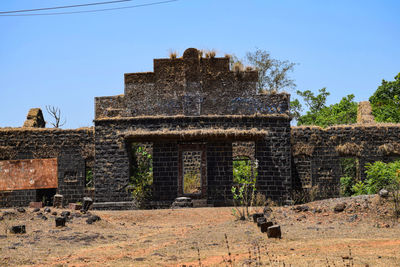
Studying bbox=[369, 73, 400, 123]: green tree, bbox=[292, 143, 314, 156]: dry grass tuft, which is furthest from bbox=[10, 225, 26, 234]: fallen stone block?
bbox=[369, 73, 400, 123]: green tree

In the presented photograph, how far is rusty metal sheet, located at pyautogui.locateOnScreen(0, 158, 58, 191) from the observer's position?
18875mm

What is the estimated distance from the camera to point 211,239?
366 inches

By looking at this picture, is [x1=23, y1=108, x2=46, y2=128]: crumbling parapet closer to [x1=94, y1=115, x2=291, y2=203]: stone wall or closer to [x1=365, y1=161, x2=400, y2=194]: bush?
[x1=94, y1=115, x2=291, y2=203]: stone wall

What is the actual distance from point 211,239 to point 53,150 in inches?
465

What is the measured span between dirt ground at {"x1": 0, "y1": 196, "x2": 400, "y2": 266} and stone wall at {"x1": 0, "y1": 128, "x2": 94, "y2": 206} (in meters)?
5.88

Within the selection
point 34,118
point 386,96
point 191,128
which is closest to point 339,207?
point 191,128

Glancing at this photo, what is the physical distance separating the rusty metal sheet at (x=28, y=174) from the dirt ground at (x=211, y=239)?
618 centimetres

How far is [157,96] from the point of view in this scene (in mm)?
17172

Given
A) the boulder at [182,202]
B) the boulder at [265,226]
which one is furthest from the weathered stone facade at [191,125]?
the boulder at [265,226]

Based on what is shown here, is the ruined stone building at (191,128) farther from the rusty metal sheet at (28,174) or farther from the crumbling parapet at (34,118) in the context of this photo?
the crumbling parapet at (34,118)

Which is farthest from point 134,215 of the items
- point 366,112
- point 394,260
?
point 366,112

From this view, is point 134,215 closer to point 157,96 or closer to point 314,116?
point 157,96

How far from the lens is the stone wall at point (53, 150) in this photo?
1905 cm

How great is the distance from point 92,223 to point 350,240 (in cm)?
648
